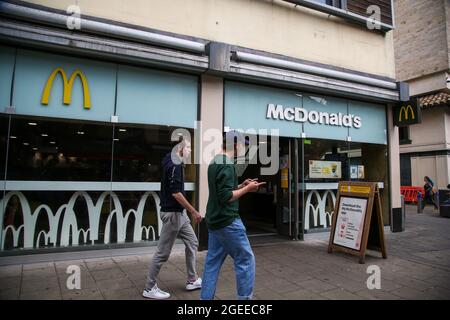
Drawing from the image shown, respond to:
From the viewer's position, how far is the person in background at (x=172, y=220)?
3.67 m

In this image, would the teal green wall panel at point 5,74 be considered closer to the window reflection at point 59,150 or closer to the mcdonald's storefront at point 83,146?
the mcdonald's storefront at point 83,146

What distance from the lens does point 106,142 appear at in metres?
5.78

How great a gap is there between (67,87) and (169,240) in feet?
10.9

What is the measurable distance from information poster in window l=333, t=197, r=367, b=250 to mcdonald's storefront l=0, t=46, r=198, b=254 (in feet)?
9.73

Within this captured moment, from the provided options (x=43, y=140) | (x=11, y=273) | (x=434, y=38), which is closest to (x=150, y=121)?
(x=43, y=140)

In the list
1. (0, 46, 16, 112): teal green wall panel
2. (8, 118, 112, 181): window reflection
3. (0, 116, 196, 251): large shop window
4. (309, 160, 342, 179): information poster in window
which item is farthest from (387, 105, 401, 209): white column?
(0, 46, 16, 112): teal green wall panel

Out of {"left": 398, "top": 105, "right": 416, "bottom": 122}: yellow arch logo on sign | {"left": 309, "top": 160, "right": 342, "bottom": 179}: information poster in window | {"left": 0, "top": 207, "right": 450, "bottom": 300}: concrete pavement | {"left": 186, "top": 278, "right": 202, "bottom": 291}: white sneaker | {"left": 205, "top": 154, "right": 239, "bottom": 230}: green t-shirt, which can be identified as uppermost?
{"left": 398, "top": 105, "right": 416, "bottom": 122}: yellow arch logo on sign

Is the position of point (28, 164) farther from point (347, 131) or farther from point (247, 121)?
point (347, 131)

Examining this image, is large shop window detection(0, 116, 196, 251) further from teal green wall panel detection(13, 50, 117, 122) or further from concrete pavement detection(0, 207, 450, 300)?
concrete pavement detection(0, 207, 450, 300)

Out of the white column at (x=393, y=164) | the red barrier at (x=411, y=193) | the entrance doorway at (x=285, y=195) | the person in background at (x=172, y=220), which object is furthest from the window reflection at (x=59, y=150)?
the red barrier at (x=411, y=193)

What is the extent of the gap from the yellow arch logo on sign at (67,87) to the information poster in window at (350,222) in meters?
5.10

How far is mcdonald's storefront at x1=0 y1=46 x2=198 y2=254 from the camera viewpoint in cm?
501

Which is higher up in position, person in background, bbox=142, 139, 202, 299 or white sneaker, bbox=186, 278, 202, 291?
person in background, bbox=142, 139, 202, 299

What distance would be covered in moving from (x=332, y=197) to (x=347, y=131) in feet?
5.78
